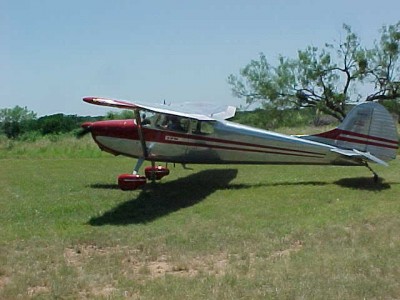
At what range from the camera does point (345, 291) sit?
450 cm

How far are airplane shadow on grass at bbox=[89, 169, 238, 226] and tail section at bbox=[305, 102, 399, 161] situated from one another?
2745 millimetres

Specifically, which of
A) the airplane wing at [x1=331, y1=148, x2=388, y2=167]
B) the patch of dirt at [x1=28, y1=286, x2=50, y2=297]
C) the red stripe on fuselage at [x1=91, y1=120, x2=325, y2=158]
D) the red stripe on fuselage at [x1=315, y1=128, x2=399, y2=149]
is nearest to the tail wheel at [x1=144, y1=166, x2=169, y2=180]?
the red stripe on fuselage at [x1=91, y1=120, x2=325, y2=158]

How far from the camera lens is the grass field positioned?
187 inches

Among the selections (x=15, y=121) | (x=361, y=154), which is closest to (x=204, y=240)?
(x=361, y=154)

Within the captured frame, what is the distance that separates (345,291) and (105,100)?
246 inches

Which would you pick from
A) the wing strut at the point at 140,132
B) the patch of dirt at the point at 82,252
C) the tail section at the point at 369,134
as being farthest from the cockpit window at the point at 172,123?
the patch of dirt at the point at 82,252

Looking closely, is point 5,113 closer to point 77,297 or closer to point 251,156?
point 251,156

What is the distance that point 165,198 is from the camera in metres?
10.1

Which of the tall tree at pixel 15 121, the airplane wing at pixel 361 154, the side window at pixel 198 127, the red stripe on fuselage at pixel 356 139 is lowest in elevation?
the tall tree at pixel 15 121

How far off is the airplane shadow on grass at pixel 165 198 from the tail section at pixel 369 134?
274cm

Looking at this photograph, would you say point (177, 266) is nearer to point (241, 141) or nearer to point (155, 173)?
point (241, 141)

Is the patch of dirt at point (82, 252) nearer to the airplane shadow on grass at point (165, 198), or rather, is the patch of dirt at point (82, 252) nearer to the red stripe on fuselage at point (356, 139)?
the airplane shadow on grass at point (165, 198)

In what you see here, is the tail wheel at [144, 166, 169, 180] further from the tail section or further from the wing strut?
the tail section

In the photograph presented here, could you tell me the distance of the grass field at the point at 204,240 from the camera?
4750 millimetres
